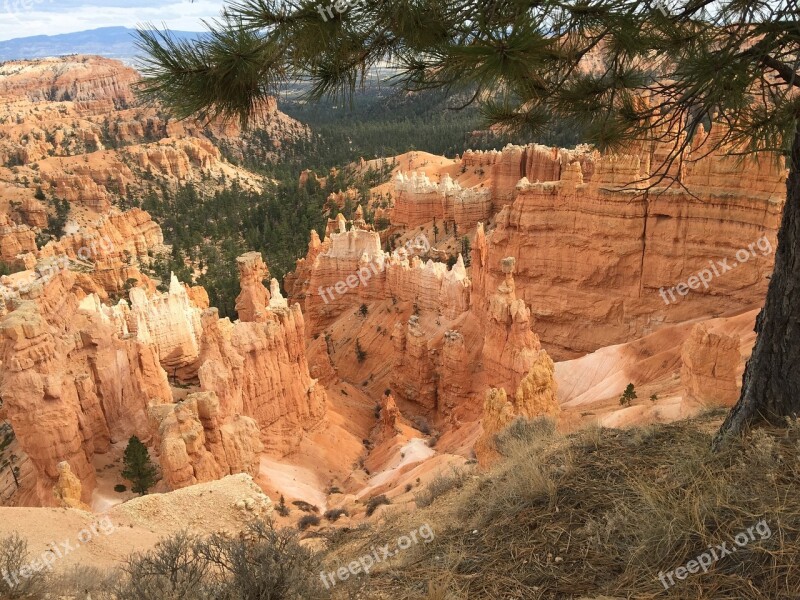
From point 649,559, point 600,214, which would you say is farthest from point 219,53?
point 600,214

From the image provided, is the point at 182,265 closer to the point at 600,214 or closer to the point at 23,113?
the point at 600,214

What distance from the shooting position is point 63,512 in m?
→ 9.54

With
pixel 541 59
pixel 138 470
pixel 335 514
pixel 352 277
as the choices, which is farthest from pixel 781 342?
Result: pixel 352 277

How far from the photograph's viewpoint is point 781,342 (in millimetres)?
4980

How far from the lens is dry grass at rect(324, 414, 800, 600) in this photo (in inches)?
148

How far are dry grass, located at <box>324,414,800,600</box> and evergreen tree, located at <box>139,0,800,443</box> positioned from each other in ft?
2.55

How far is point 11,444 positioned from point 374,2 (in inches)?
687

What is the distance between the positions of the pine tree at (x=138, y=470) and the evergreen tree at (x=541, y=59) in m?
11.1

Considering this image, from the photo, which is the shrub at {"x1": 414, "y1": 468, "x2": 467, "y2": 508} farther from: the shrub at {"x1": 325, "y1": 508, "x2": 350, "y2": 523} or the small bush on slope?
the small bush on slope

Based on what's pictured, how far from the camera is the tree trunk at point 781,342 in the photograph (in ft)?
15.9

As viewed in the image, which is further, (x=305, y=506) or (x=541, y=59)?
(x=305, y=506)

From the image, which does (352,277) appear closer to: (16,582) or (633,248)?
(633,248)

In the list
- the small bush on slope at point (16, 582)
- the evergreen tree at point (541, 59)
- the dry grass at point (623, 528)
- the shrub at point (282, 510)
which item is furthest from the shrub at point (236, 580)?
the shrub at point (282, 510)

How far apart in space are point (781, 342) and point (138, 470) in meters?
13.2
